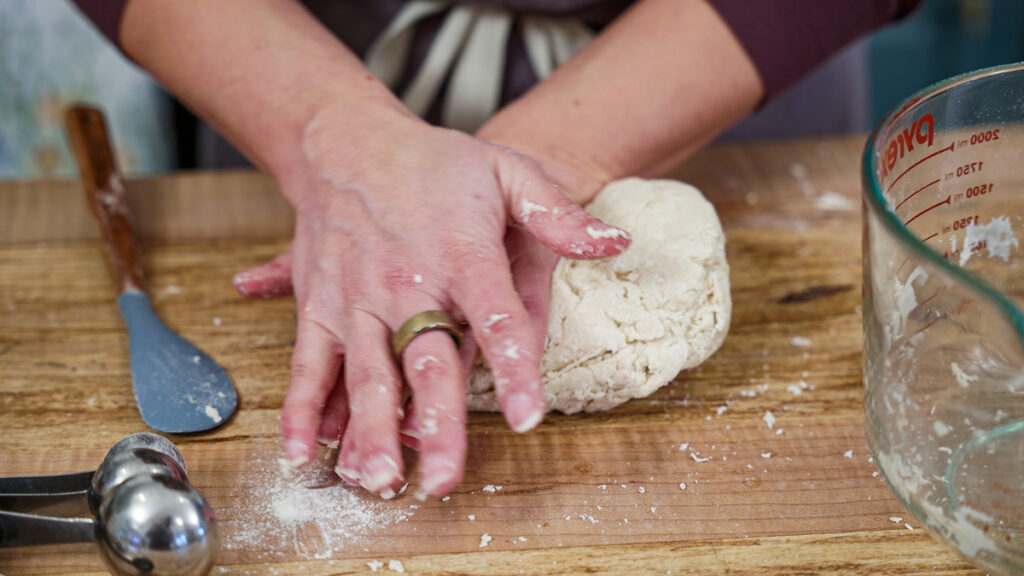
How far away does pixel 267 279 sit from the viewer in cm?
87

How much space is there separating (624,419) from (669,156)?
1.20ft

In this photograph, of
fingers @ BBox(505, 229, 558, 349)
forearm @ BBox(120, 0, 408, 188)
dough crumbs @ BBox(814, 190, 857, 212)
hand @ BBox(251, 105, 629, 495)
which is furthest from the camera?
dough crumbs @ BBox(814, 190, 857, 212)

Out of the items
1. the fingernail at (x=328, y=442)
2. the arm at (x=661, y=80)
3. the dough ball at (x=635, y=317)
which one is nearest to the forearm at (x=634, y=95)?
the arm at (x=661, y=80)

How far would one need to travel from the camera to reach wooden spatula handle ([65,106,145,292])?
993mm

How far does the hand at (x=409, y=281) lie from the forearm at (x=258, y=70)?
6cm

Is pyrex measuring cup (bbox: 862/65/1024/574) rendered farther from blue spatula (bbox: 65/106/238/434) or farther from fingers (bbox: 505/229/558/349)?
blue spatula (bbox: 65/106/238/434)

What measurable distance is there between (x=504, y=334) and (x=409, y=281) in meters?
0.10

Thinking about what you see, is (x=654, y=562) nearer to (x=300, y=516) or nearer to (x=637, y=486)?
(x=637, y=486)

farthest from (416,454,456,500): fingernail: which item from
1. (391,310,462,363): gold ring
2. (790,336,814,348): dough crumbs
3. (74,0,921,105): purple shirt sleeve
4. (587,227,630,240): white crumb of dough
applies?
(74,0,921,105): purple shirt sleeve

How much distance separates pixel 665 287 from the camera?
818 mm

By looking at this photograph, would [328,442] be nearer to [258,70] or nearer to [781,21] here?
[258,70]

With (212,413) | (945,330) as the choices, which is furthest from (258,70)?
(945,330)

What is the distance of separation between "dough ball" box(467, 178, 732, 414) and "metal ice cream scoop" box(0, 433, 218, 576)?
0.91 feet

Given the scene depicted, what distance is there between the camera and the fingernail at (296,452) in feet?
2.22
